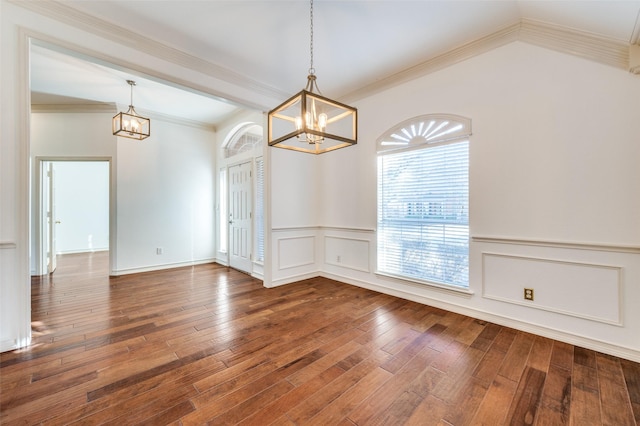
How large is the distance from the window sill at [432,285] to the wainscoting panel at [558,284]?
0.64 feet

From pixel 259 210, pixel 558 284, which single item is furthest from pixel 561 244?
pixel 259 210

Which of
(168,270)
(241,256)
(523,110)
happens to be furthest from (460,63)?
(168,270)

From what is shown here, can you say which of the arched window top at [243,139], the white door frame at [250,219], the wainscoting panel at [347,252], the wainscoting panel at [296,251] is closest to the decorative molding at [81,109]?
the arched window top at [243,139]

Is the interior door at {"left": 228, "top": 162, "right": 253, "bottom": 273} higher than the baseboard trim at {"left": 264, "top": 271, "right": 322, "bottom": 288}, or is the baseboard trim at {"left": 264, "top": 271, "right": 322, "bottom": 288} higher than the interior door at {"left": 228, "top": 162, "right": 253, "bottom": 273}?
the interior door at {"left": 228, "top": 162, "right": 253, "bottom": 273}

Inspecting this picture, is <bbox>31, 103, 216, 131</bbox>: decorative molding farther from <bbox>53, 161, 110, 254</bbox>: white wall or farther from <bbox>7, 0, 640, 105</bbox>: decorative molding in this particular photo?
<bbox>53, 161, 110, 254</bbox>: white wall

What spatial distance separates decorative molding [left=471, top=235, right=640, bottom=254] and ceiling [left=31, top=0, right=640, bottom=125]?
1.63 meters

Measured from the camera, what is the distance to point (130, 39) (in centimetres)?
270

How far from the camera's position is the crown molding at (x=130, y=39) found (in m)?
2.31

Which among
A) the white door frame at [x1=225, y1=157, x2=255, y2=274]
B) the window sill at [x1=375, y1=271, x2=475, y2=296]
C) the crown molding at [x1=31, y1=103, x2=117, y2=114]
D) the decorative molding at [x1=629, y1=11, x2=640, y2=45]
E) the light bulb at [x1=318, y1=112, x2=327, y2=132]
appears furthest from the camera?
the white door frame at [x1=225, y1=157, x2=255, y2=274]

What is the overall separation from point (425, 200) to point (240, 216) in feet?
11.5

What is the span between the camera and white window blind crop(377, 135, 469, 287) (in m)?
2.98

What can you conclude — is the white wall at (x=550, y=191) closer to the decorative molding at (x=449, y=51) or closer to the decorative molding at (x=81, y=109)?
the decorative molding at (x=449, y=51)

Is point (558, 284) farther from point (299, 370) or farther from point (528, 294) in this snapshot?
point (299, 370)

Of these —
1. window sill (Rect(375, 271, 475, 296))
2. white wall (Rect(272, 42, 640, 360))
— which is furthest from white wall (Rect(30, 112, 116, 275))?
white wall (Rect(272, 42, 640, 360))
